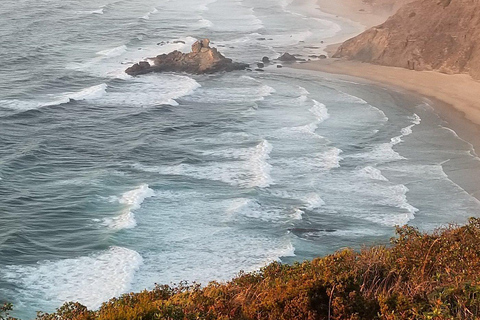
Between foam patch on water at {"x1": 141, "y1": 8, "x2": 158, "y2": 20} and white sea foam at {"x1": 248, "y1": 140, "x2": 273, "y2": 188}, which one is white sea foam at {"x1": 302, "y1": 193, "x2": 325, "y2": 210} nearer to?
white sea foam at {"x1": 248, "y1": 140, "x2": 273, "y2": 188}

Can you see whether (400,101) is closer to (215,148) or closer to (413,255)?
(215,148)

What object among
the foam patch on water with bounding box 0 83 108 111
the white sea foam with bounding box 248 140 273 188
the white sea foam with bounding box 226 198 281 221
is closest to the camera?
the white sea foam with bounding box 226 198 281 221

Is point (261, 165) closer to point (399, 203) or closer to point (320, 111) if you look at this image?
point (399, 203)

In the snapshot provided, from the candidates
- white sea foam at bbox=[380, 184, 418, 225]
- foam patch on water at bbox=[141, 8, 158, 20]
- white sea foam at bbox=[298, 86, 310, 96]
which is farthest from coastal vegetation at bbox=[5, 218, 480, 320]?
foam patch on water at bbox=[141, 8, 158, 20]

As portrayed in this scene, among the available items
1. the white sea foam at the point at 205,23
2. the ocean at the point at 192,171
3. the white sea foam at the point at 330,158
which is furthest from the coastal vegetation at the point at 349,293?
the white sea foam at the point at 205,23

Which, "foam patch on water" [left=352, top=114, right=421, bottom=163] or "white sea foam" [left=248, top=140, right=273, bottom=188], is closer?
"white sea foam" [left=248, top=140, right=273, bottom=188]

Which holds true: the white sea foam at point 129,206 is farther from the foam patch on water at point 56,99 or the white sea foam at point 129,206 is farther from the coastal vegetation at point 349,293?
the foam patch on water at point 56,99

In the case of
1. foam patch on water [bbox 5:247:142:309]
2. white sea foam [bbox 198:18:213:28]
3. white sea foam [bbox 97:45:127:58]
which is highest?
white sea foam [bbox 198:18:213:28]
